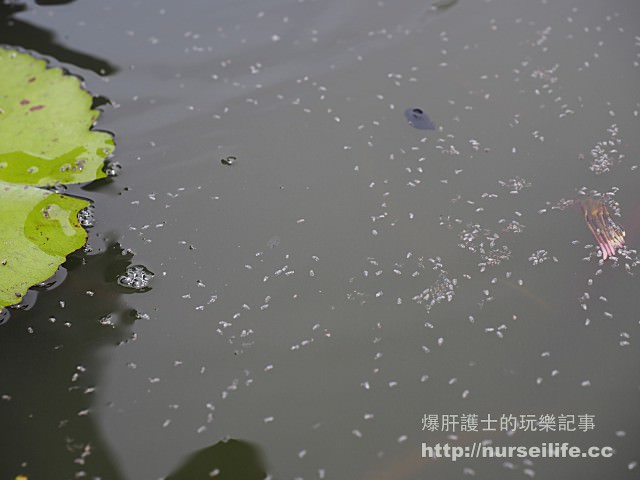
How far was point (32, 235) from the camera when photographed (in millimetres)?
2734

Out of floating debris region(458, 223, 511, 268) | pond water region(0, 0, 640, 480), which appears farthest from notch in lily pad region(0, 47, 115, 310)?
floating debris region(458, 223, 511, 268)

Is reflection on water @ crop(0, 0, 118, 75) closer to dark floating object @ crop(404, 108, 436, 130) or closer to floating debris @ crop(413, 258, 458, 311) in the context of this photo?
dark floating object @ crop(404, 108, 436, 130)

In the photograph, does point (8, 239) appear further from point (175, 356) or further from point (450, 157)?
point (450, 157)

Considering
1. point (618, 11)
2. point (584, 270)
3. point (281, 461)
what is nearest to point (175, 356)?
point (281, 461)

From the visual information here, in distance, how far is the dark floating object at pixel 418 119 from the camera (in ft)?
10.5

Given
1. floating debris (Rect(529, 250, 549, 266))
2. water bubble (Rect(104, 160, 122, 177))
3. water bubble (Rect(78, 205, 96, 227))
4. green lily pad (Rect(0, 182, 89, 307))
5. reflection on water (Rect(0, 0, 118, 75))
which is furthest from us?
reflection on water (Rect(0, 0, 118, 75))

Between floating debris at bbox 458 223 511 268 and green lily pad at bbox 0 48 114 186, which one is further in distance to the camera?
green lily pad at bbox 0 48 114 186

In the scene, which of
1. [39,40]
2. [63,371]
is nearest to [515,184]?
[63,371]

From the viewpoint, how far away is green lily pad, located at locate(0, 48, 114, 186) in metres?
3.01

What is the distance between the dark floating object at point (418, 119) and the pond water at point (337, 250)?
5 centimetres

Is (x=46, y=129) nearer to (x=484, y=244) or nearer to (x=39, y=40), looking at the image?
(x=39, y=40)

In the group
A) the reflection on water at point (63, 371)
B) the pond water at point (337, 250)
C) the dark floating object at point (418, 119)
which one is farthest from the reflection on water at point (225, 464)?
the dark floating object at point (418, 119)

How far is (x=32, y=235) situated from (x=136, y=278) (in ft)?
1.55

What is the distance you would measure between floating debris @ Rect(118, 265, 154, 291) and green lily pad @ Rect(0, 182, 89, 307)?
0.24 m
